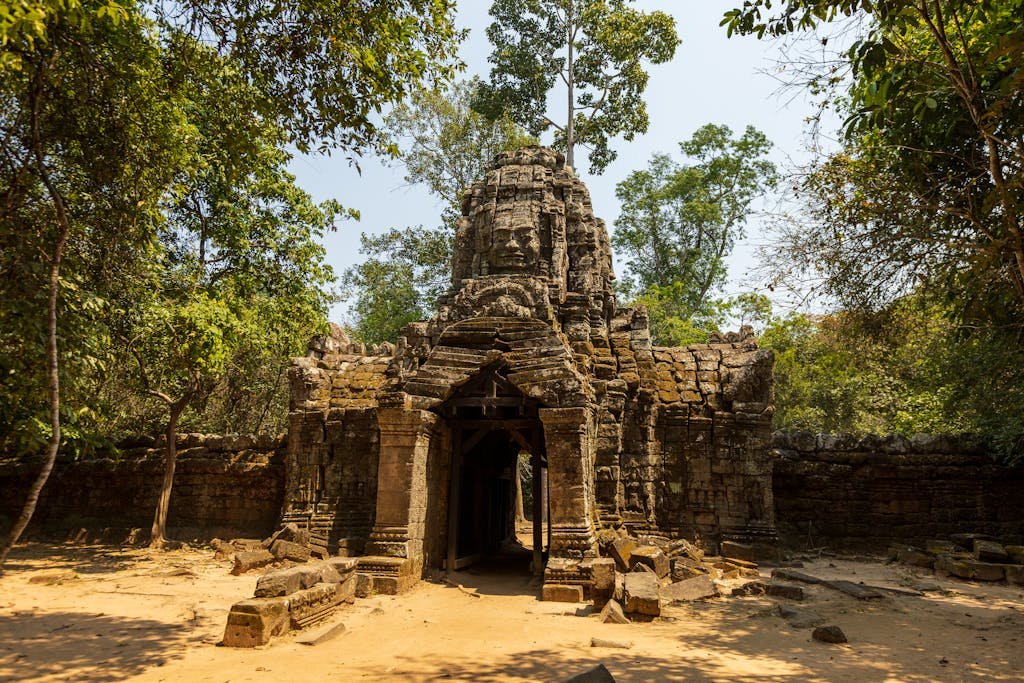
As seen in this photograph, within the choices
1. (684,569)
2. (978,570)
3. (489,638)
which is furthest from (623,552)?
(978,570)

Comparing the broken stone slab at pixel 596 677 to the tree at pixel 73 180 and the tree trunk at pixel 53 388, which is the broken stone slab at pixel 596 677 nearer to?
the tree trunk at pixel 53 388

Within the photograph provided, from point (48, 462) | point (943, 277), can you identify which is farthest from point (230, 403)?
point (943, 277)

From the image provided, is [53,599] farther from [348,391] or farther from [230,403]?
[230,403]

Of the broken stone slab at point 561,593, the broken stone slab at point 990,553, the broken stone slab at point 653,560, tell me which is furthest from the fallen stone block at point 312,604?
the broken stone slab at point 990,553

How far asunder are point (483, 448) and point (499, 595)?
12.4ft

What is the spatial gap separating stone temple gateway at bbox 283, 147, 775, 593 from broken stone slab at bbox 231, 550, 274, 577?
1.10 m

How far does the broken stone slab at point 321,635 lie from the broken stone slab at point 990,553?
31.9 feet

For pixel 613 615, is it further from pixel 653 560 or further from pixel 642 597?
pixel 653 560

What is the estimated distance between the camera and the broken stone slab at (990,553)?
9.76 meters

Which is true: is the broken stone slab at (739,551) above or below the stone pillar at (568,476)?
below

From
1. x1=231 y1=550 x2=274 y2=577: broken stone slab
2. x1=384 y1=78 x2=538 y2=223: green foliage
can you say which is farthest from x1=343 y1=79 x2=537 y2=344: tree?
x1=231 y1=550 x2=274 y2=577: broken stone slab

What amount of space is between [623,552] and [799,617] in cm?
243

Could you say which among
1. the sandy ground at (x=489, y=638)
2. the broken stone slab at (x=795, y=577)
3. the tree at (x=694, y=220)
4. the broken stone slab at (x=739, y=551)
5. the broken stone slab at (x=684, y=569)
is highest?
the tree at (x=694, y=220)

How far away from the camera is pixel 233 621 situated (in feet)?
19.6
